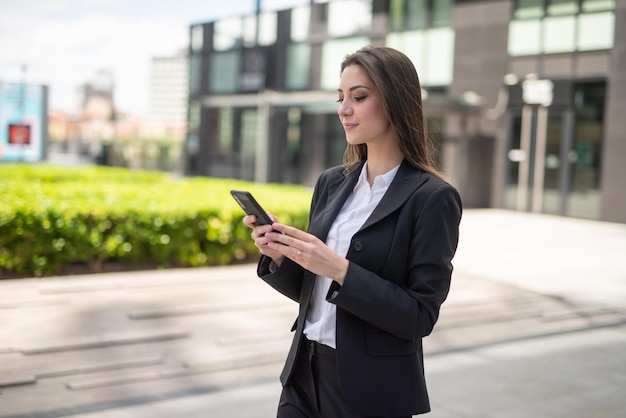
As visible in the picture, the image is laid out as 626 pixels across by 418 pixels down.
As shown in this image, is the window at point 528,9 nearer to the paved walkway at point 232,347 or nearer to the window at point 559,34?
the window at point 559,34

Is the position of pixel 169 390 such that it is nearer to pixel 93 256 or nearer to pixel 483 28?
pixel 93 256

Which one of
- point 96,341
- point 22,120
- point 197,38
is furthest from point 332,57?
point 96,341

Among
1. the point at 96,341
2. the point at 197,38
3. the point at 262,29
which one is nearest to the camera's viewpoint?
the point at 96,341

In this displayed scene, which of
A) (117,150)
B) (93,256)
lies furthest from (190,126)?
(93,256)

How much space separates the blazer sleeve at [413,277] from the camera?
1.95 m

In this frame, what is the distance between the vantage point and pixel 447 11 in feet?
71.2

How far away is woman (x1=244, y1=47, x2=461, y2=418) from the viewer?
6.47 ft

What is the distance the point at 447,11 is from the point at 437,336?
1690cm

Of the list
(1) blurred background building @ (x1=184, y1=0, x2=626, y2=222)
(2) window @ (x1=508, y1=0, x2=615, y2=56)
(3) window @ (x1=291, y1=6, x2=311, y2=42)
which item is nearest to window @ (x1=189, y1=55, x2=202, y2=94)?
(1) blurred background building @ (x1=184, y1=0, x2=626, y2=222)

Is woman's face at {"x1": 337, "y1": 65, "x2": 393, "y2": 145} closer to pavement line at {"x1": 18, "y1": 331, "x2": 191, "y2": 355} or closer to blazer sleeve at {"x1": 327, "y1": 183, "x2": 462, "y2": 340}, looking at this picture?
blazer sleeve at {"x1": 327, "y1": 183, "x2": 462, "y2": 340}

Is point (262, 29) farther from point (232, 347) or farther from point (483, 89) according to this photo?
point (232, 347)

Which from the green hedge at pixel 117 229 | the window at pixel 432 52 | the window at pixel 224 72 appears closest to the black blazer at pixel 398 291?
the green hedge at pixel 117 229

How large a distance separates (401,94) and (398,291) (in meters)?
0.58

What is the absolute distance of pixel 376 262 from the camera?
6.84 ft
